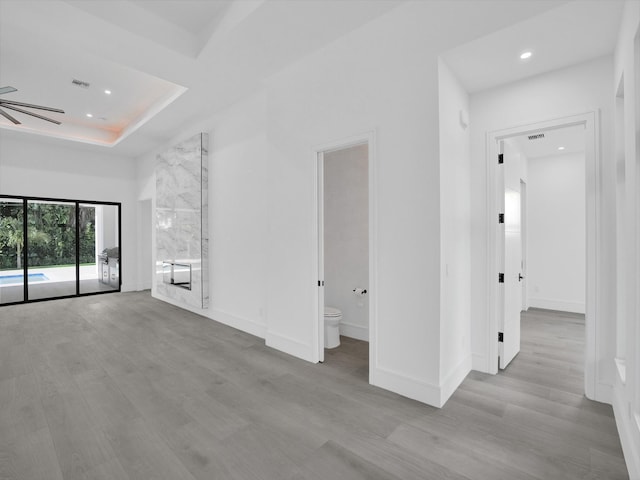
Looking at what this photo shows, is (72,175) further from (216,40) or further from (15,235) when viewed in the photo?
(216,40)

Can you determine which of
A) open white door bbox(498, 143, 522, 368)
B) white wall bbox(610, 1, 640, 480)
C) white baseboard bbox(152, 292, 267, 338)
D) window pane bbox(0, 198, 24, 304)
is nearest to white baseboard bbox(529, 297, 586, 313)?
open white door bbox(498, 143, 522, 368)

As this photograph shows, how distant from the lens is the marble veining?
16.2 ft

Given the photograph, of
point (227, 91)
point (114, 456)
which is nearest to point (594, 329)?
point (114, 456)

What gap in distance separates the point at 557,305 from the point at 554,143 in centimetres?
285

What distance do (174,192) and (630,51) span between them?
5.90 meters

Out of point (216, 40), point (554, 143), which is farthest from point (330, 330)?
point (554, 143)

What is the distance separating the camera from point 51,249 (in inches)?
259

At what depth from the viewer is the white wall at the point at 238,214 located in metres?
4.09

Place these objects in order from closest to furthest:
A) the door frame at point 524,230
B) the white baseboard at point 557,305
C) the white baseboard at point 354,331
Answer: the white baseboard at point 354,331, the door frame at point 524,230, the white baseboard at point 557,305

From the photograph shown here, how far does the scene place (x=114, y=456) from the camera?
1.86 meters

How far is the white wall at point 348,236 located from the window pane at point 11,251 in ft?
20.7

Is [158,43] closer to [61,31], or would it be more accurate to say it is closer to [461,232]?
[61,31]

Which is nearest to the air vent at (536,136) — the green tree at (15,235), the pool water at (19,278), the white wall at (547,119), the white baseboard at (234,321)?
the white wall at (547,119)

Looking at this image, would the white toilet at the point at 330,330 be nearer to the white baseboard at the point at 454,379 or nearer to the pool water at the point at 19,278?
the white baseboard at the point at 454,379
